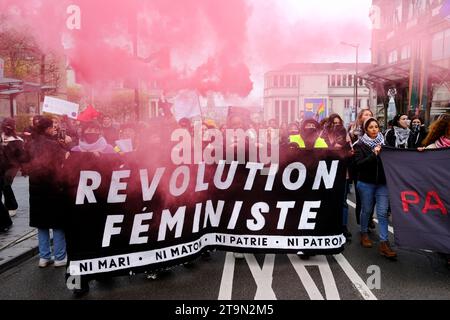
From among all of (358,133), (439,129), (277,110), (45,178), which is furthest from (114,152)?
(277,110)

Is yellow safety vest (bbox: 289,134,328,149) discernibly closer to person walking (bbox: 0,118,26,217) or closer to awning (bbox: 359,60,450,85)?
person walking (bbox: 0,118,26,217)

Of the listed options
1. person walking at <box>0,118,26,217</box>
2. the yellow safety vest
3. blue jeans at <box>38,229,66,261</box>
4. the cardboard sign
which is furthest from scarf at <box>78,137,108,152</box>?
the cardboard sign

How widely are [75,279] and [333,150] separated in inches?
126

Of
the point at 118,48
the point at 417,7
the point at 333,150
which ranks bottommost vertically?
the point at 333,150

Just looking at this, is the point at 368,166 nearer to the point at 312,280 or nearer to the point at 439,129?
the point at 439,129

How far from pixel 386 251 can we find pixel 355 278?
0.95m

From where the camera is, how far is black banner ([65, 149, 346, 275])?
4.01 m

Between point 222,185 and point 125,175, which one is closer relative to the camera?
point 125,175

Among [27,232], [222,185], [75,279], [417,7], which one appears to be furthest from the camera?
[417,7]

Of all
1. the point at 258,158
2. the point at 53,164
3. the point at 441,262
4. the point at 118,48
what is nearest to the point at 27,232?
the point at 53,164

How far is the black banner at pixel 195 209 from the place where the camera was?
4012 millimetres

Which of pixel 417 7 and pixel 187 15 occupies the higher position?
pixel 417 7
